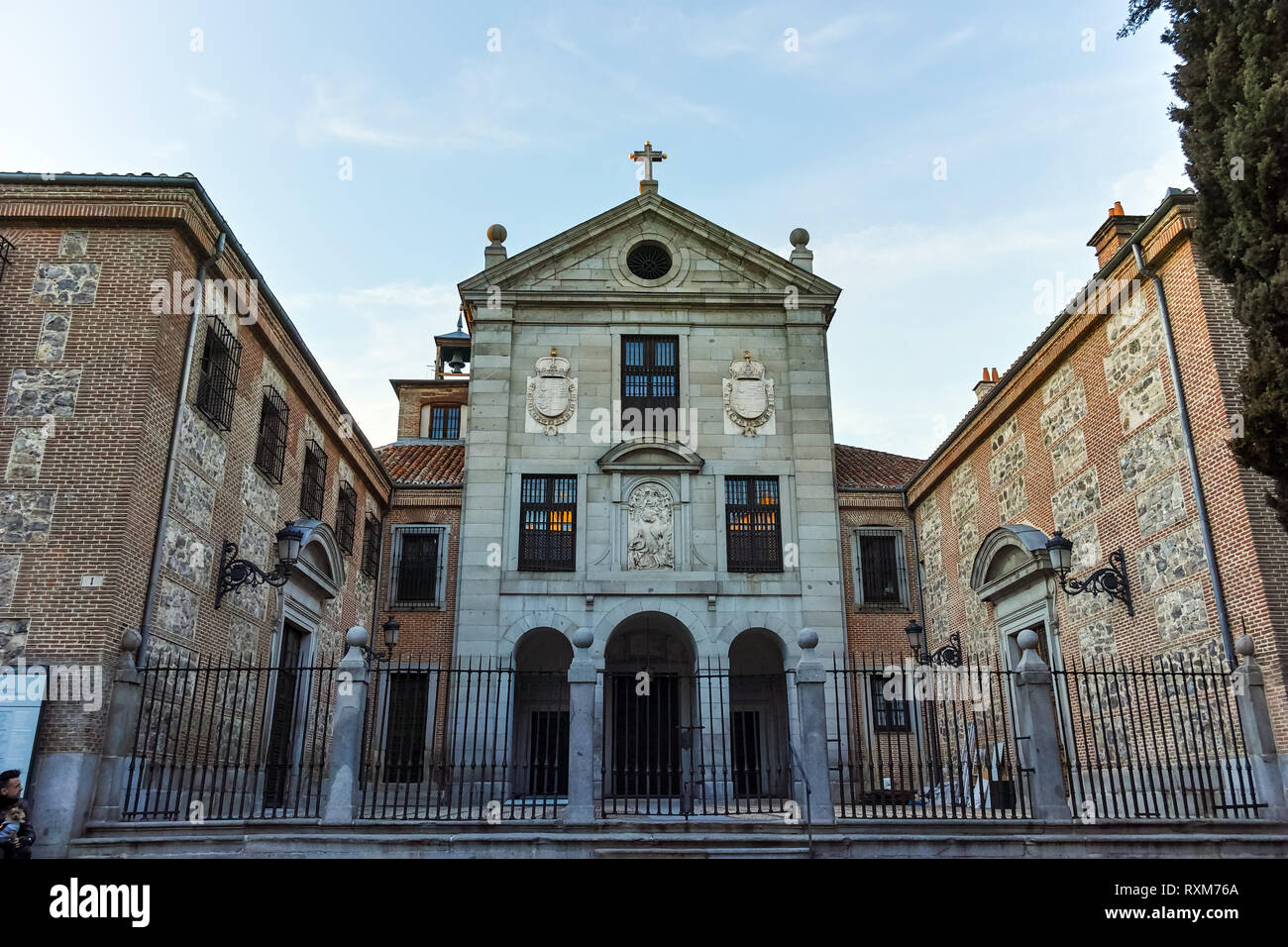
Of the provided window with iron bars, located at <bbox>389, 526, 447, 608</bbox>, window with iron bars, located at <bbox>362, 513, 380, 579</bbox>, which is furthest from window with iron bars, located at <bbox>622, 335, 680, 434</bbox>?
window with iron bars, located at <bbox>362, 513, 380, 579</bbox>

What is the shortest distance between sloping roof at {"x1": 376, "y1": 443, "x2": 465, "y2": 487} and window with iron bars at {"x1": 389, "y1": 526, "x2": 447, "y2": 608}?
3.77 feet

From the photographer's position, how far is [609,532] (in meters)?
19.0

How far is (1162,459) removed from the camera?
41.5 ft

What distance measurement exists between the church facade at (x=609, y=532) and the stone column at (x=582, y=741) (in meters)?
0.05

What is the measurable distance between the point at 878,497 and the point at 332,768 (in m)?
16.0

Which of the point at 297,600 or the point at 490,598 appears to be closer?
the point at 297,600

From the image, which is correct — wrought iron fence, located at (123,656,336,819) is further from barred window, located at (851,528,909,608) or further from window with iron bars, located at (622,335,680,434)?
barred window, located at (851,528,909,608)

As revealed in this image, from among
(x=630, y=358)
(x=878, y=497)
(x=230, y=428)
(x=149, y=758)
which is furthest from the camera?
(x=878, y=497)

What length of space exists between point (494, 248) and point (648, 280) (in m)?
3.55

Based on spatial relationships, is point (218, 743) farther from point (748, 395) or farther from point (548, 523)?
point (748, 395)

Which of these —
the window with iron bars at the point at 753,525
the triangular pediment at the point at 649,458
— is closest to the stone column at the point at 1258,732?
the window with iron bars at the point at 753,525
